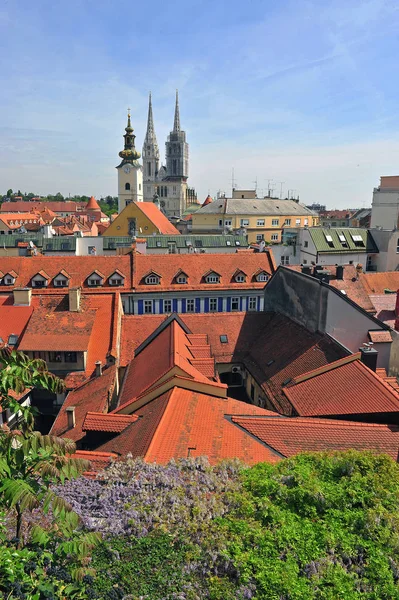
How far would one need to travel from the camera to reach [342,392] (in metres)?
17.1

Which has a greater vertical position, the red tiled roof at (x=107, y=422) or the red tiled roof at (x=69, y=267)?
the red tiled roof at (x=69, y=267)

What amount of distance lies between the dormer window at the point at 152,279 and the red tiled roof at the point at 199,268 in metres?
0.30

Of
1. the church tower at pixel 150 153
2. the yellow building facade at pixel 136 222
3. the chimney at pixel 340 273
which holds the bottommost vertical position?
the chimney at pixel 340 273

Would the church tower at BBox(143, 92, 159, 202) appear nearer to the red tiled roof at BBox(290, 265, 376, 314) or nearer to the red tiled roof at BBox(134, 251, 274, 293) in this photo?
the red tiled roof at BBox(134, 251, 274, 293)

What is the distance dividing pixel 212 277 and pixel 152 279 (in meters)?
5.14

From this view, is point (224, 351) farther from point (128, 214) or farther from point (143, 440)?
point (128, 214)

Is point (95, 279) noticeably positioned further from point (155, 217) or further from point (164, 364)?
point (155, 217)

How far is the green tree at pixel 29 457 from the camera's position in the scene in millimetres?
6086

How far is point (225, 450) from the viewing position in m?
12.9

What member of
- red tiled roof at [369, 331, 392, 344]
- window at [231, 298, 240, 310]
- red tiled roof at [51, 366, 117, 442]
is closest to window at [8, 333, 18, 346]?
red tiled roof at [51, 366, 117, 442]

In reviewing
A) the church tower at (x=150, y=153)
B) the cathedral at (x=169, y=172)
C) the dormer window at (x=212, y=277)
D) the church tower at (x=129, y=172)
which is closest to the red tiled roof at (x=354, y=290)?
the dormer window at (x=212, y=277)

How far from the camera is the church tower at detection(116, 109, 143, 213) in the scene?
92500mm

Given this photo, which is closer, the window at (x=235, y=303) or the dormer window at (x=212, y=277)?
the dormer window at (x=212, y=277)

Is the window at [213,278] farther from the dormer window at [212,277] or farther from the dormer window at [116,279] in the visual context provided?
the dormer window at [116,279]
